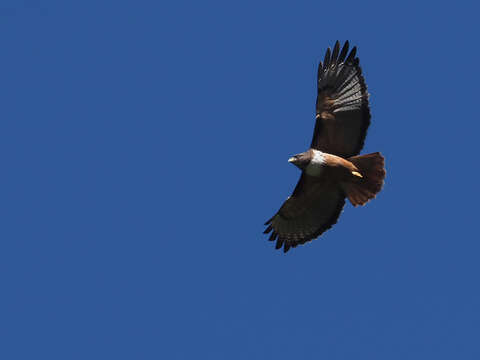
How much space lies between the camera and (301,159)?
15.2m

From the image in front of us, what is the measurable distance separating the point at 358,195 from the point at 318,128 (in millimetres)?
1327

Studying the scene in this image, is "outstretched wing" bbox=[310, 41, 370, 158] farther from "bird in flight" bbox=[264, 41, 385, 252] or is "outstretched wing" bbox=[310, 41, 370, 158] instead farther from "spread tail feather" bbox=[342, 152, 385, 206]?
"spread tail feather" bbox=[342, 152, 385, 206]

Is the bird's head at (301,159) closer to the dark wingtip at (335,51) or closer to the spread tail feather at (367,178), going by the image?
the spread tail feather at (367,178)

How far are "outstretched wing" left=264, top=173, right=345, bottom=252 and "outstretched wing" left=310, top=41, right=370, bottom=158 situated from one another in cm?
73

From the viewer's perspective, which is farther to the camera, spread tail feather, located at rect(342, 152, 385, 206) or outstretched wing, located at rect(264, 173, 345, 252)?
outstretched wing, located at rect(264, 173, 345, 252)

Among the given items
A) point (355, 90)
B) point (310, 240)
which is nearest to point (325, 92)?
point (355, 90)

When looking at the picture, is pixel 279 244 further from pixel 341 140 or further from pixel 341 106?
pixel 341 106

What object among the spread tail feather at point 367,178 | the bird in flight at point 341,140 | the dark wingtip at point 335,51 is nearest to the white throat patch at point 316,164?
the bird in flight at point 341,140

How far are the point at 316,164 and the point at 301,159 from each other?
0.27m

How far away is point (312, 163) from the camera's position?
596 inches

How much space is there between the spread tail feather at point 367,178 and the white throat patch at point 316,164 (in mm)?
474

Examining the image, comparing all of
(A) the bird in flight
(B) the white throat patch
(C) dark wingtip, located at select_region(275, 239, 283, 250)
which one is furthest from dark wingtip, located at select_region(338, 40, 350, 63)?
(C) dark wingtip, located at select_region(275, 239, 283, 250)

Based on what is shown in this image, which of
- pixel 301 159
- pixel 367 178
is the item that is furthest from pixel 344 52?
pixel 367 178

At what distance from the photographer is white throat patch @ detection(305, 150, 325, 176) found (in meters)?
15.1
